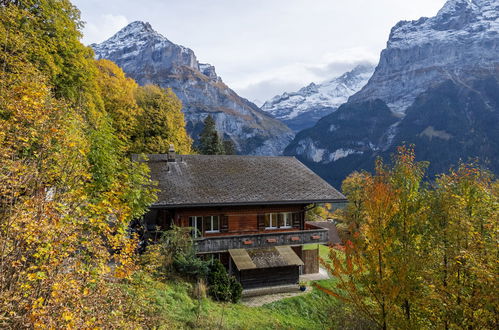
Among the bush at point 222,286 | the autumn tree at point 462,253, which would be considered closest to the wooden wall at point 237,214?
the bush at point 222,286

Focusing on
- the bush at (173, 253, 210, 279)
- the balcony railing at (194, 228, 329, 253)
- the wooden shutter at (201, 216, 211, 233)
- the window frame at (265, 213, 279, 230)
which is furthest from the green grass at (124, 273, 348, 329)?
the wooden shutter at (201, 216, 211, 233)

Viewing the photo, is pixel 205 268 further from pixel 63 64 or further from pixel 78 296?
pixel 63 64

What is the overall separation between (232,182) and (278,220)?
473cm

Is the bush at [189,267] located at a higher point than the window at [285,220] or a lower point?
lower

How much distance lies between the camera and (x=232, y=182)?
24.8m

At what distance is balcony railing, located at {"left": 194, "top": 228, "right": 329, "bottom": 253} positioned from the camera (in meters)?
21.0

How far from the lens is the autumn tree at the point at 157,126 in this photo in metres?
38.2

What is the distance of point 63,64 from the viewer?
2591cm

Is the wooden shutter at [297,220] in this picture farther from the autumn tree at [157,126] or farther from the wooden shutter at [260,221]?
the autumn tree at [157,126]

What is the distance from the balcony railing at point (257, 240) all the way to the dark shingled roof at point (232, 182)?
2293 millimetres

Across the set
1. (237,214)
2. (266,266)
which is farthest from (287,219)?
(266,266)

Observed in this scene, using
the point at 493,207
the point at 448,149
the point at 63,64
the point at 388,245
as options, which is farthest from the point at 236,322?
the point at 448,149

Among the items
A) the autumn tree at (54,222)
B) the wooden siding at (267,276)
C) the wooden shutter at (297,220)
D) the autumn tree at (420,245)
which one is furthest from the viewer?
the wooden shutter at (297,220)

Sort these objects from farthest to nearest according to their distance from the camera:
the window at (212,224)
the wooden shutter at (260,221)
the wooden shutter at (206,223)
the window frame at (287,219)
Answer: the window frame at (287,219), the wooden shutter at (260,221), the window at (212,224), the wooden shutter at (206,223)
